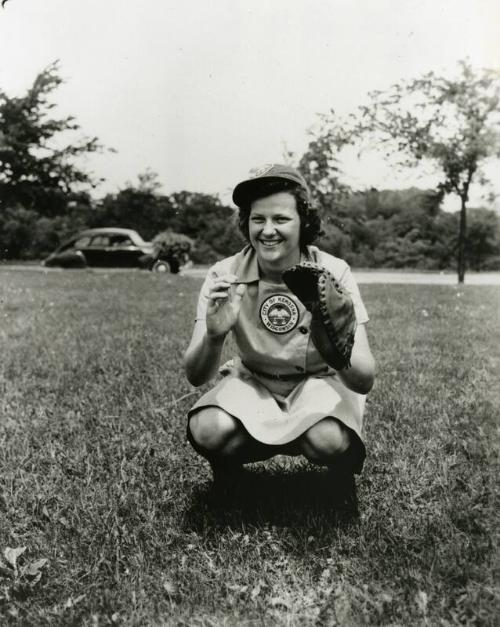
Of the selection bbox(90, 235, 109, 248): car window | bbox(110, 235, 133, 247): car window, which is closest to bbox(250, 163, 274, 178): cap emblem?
bbox(110, 235, 133, 247): car window

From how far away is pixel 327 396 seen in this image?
2312mm

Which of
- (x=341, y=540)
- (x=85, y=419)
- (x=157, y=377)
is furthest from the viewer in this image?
(x=157, y=377)

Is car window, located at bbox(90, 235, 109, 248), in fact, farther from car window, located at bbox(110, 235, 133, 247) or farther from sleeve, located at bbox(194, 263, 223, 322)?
sleeve, located at bbox(194, 263, 223, 322)

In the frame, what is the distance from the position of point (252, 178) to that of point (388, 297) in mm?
6549

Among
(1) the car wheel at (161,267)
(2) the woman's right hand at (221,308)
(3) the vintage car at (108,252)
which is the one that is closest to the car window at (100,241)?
(3) the vintage car at (108,252)

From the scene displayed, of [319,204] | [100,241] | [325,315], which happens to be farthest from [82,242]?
[325,315]

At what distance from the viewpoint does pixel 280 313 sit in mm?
2340

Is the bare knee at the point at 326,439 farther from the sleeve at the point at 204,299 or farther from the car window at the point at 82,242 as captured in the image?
the car window at the point at 82,242

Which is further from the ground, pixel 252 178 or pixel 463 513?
pixel 252 178

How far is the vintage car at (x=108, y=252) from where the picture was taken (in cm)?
1647

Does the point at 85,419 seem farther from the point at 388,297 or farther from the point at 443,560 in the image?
the point at 388,297

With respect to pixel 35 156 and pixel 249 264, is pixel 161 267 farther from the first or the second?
pixel 249 264

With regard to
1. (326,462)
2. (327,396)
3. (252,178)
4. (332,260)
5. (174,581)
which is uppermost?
(252,178)

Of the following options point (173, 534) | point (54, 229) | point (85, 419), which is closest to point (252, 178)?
point (173, 534)
